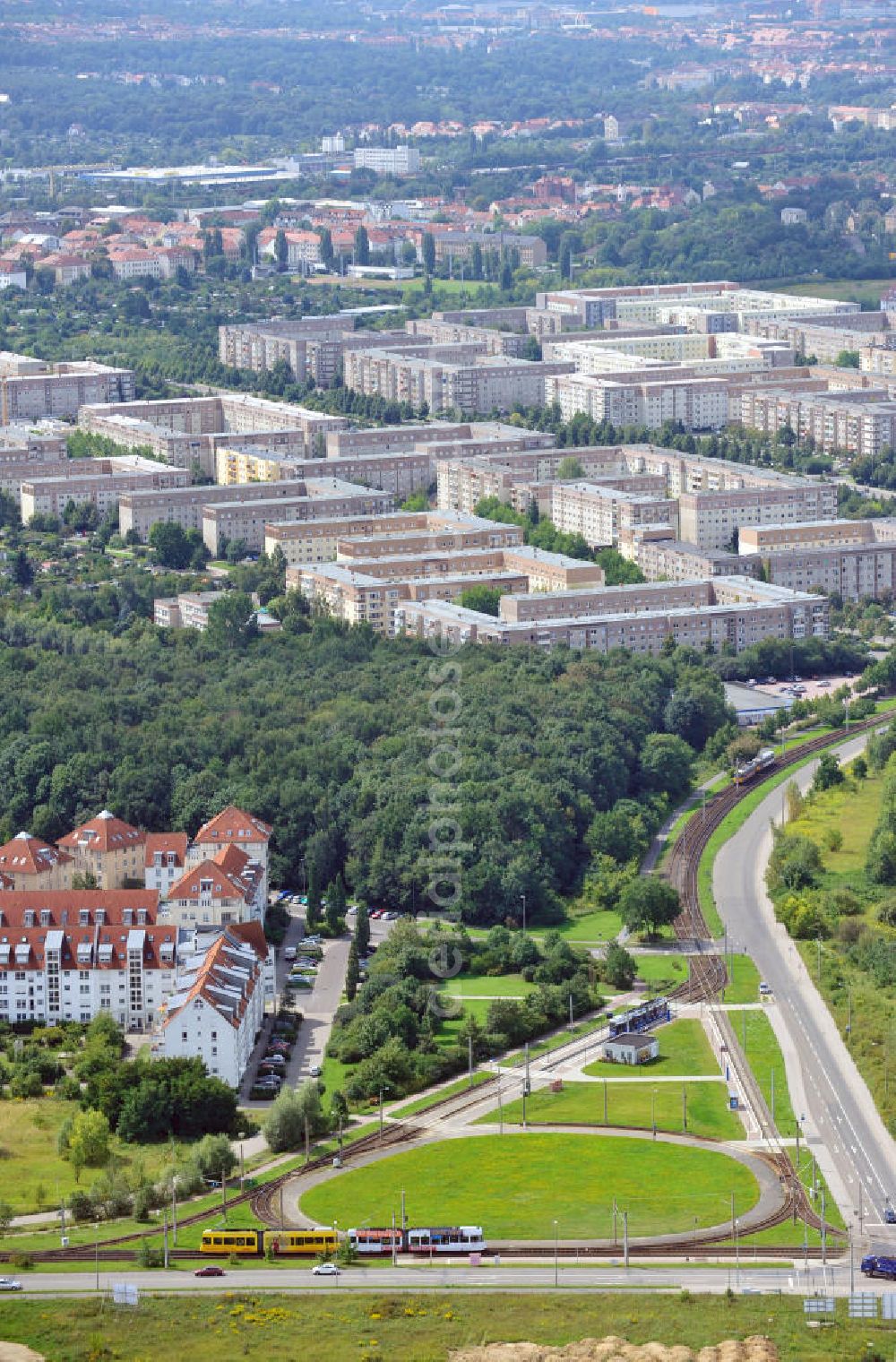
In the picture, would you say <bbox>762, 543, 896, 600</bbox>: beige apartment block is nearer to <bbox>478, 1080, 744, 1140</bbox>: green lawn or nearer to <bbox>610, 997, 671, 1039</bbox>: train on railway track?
<bbox>610, 997, 671, 1039</bbox>: train on railway track

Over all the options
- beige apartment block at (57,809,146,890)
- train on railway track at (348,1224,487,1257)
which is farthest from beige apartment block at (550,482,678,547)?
train on railway track at (348,1224,487,1257)

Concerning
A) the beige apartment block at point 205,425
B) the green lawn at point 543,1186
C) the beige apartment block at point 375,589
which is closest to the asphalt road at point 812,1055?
the green lawn at point 543,1186

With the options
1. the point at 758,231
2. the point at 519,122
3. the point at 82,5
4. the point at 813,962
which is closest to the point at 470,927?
the point at 813,962

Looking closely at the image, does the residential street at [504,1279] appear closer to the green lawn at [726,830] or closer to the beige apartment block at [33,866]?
the beige apartment block at [33,866]

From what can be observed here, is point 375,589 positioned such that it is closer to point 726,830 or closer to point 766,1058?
point 726,830

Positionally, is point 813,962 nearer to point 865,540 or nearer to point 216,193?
point 865,540
